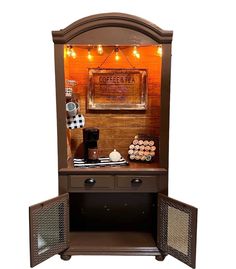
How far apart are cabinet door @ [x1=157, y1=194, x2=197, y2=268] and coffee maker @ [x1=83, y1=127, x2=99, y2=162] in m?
0.76

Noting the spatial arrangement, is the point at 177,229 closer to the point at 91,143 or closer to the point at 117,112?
the point at 91,143

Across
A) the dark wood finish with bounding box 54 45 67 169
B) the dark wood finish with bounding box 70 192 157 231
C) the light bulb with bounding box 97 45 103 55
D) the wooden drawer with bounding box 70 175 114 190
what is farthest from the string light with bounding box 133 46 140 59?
the dark wood finish with bounding box 70 192 157 231

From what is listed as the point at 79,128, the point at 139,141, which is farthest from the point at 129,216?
the point at 79,128

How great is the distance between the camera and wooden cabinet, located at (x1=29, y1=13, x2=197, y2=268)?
3.01 meters

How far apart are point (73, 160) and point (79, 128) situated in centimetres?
39

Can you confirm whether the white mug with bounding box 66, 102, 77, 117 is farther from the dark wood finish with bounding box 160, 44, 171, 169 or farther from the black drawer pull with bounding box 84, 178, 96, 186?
the dark wood finish with bounding box 160, 44, 171, 169

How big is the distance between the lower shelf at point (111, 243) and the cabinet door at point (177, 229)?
0.58 ft

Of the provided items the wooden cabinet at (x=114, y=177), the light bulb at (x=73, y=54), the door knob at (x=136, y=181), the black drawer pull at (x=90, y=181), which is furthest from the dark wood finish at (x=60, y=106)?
the door knob at (x=136, y=181)

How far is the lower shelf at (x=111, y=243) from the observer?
3246mm

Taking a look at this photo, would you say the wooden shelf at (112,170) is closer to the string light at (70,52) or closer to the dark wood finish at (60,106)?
the dark wood finish at (60,106)

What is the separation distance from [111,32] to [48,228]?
1.86 metres

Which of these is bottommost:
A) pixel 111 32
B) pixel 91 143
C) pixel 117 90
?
pixel 91 143

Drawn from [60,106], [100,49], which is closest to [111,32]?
[100,49]

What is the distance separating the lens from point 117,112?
12.0 feet
